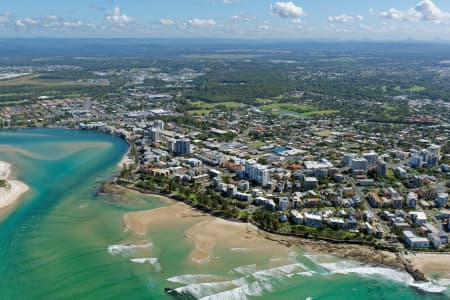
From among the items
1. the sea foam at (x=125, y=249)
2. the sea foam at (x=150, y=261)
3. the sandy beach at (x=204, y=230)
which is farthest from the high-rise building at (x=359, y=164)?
the sea foam at (x=150, y=261)

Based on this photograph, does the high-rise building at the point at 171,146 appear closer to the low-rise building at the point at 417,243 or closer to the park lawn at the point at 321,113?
the low-rise building at the point at 417,243

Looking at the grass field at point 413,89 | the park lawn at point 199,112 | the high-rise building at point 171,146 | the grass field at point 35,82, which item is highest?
the grass field at point 413,89

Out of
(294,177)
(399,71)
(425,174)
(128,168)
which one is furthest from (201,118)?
(399,71)

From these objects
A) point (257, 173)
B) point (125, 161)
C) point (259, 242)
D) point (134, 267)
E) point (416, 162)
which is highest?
point (416, 162)

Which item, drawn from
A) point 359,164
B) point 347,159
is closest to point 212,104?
point 347,159

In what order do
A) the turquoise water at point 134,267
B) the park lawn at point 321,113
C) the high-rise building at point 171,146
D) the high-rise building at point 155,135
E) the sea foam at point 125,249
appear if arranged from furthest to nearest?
the park lawn at point 321,113, the high-rise building at point 155,135, the high-rise building at point 171,146, the sea foam at point 125,249, the turquoise water at point 134,267

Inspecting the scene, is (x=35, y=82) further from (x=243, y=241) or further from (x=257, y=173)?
(x=243, y=241)
